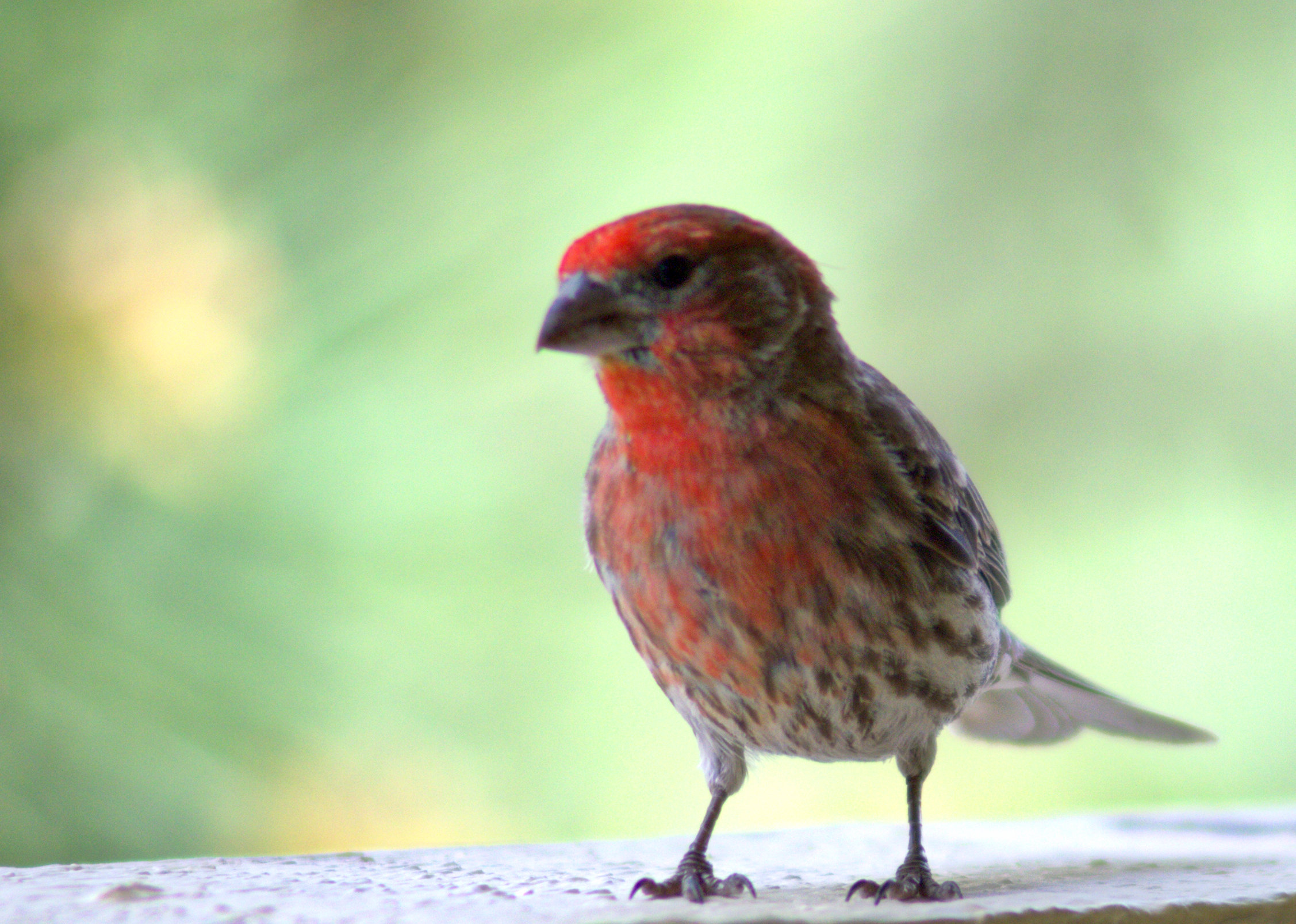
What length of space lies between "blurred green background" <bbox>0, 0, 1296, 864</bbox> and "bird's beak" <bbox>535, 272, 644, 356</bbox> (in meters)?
0.43

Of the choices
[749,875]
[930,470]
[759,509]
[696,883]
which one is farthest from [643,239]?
[749,875]

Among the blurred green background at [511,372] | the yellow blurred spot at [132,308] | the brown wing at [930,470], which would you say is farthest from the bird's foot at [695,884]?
the yellow blurred spot at [132,308]

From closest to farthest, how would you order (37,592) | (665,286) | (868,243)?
(665,286) < (37,592) < (868,243)

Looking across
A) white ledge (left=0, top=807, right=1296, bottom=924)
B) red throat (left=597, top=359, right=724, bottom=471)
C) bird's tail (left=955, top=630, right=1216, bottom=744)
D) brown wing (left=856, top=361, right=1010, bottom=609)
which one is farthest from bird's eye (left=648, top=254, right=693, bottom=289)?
bird's tail (left=955, top=630, right=1216, bottom=744)

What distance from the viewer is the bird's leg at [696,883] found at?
1852mm

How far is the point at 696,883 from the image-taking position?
73.1 inches

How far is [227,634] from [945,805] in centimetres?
208

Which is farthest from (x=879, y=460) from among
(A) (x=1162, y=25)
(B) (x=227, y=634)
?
(A) (x=1162, y=25)

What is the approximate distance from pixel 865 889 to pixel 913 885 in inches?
2.6

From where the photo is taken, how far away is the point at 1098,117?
12.6 ft

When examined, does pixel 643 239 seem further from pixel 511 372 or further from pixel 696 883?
pixel 511 372

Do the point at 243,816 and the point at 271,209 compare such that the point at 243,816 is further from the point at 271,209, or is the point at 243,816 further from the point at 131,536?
the point at 271,209

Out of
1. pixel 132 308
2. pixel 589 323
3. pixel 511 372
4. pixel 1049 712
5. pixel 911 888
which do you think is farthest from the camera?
pixel 511 372

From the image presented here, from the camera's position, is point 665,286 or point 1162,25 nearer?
point 665,286
